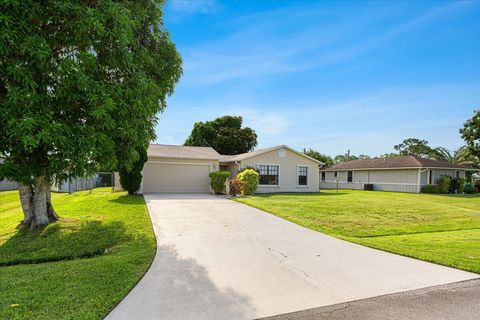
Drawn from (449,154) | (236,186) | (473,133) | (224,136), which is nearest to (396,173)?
(473,133)

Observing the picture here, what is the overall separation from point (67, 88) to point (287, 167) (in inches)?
706

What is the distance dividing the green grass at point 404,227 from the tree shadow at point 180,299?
176 inches

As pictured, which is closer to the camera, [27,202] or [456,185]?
[27,202]

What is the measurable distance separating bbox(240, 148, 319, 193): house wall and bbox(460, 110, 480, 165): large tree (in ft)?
65.3

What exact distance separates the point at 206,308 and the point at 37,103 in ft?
16.0

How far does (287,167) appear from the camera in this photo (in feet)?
71.8

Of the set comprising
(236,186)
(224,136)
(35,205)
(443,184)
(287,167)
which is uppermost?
(224,136)

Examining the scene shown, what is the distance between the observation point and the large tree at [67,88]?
5129 millimetres

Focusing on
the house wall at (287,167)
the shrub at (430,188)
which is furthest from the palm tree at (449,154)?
the house wall at (287,167)

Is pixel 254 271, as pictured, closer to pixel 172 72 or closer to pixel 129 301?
pixel 129 301

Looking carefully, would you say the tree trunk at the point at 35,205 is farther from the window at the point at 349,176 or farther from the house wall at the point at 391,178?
the window at the point at 349,176

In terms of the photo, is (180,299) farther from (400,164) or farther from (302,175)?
(400,164)

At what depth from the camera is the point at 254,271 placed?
16.6 ft

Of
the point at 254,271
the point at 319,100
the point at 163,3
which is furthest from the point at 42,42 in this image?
the point at 319,100
